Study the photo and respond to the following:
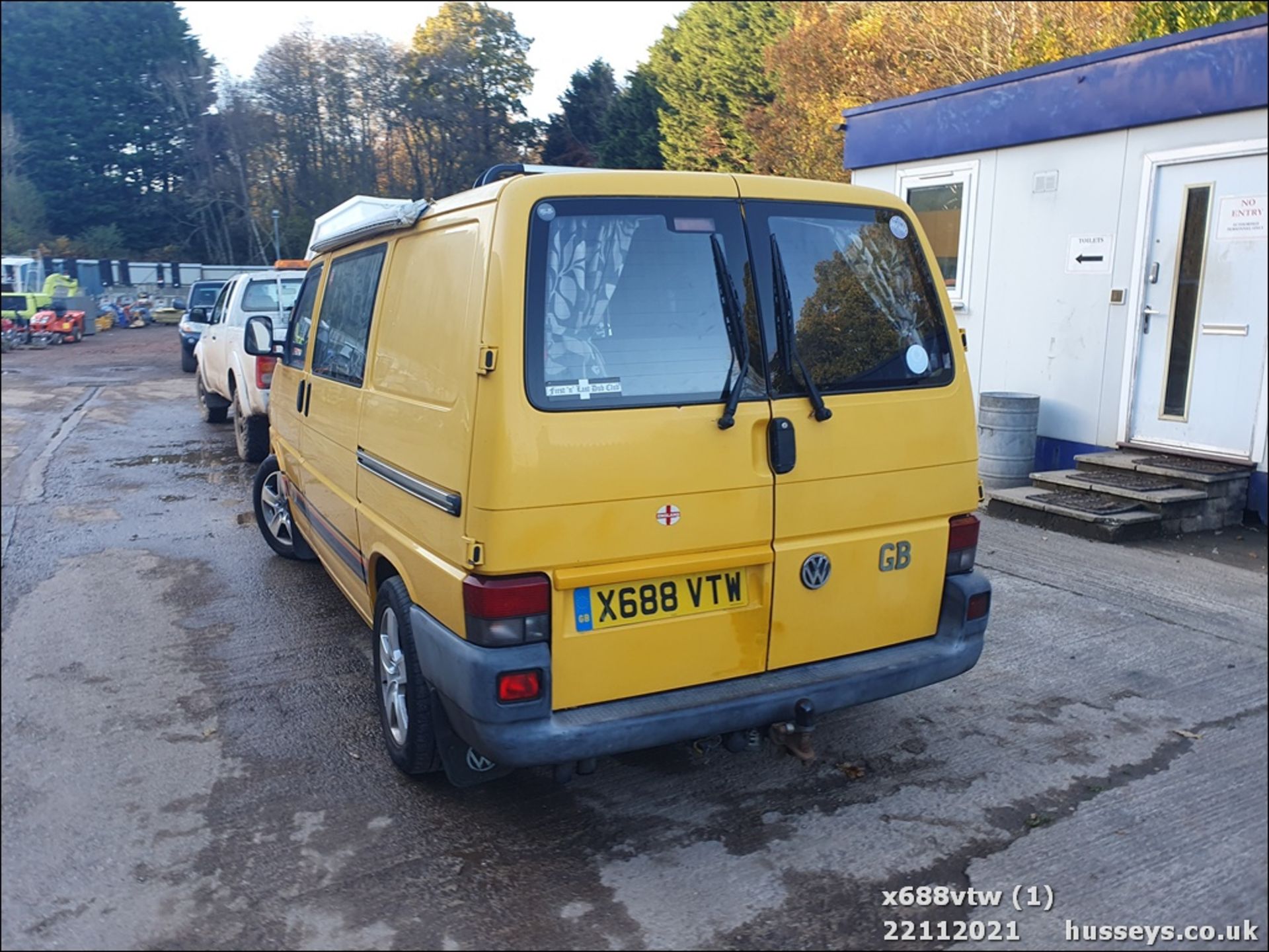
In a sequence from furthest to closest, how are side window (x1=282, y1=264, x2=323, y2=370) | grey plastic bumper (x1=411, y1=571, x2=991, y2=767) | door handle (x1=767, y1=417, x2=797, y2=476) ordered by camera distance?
side window (x1=282, y1=264, x2=323, y2=370) < door handle (x1=767, y1=417, x2=797, y2=476) < grey plastic bumper (x1=411, y1=571, x2=991, y2=767)

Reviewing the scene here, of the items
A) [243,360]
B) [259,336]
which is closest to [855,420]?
[259,336]

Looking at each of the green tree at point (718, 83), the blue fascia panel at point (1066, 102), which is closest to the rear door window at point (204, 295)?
the green tree at point (718, 83)

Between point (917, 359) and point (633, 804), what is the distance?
76.9 inches

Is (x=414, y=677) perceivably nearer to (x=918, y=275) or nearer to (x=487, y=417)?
(x=487, y=417)

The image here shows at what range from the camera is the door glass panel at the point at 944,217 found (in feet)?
30.1

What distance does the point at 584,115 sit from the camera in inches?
1164

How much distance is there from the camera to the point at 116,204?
3.72 m

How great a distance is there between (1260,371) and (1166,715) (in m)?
3.43

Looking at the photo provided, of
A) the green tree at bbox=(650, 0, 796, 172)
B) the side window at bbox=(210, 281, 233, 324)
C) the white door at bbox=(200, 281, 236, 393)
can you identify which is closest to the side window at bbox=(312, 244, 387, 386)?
the white door at bbox=(200, 281, 236, 393)

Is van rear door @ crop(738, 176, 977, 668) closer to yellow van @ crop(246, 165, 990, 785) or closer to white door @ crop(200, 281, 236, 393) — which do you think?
yellow van @ crop(246, 165, 990, 785)

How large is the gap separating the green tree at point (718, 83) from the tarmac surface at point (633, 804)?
20.2 metres

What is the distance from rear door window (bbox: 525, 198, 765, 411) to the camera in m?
3.03

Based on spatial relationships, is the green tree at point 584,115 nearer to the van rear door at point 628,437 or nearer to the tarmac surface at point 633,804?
the tarmac surface at point 633,804

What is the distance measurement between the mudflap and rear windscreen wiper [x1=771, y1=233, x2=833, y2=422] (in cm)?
168
